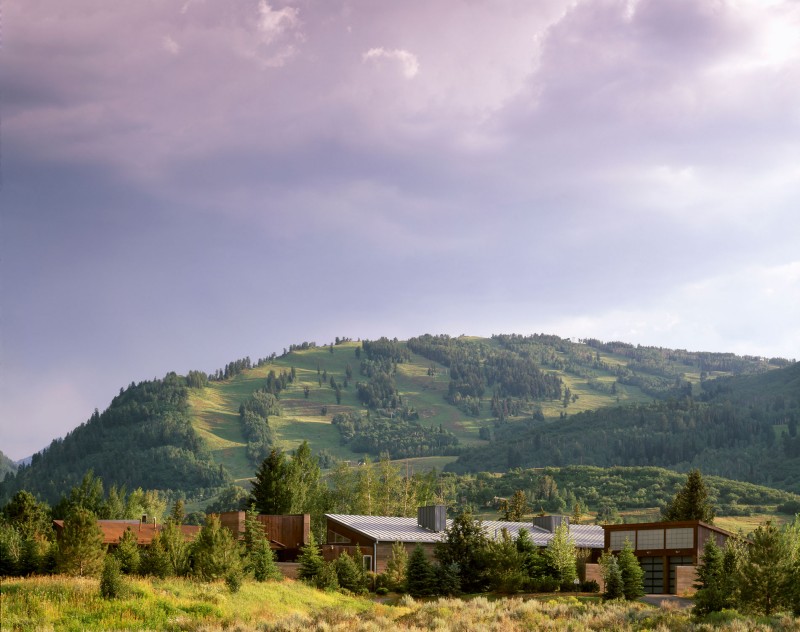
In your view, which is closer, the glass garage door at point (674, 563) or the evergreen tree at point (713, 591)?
the evergreen tree at point (713, 591)

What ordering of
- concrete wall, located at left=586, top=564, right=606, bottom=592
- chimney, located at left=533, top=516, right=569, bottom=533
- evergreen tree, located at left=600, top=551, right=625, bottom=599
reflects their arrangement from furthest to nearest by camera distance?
chimney, located at left=533, top=516, right=569, bottom=533 → concrete wall, located at left=586, top=564, right=606, bottom=592 → evergreen tree, located at left=600, top=551, right=625, bottom=599

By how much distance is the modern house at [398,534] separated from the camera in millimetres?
72750

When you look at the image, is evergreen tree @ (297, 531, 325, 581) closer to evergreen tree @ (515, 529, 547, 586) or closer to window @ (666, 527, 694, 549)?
evergreen tree @ (515, 529, 547, 586)

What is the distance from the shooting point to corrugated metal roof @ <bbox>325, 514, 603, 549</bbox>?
74500 mm

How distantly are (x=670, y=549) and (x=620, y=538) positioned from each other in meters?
4.93

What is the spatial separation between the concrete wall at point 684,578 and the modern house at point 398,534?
1298cm

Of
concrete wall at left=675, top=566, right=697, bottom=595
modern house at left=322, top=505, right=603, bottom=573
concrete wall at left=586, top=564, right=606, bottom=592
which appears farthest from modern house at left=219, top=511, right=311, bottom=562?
concrete wall at left=675, top=566, right=697, bottom=595

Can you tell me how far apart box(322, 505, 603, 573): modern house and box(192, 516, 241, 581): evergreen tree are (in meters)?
19.7

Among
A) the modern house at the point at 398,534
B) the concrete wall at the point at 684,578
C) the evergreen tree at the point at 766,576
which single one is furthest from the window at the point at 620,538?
the evergreen tree at the point at 766,576

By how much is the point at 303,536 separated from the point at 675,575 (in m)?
30.0

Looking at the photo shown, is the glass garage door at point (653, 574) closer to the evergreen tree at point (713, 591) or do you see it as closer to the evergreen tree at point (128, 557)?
the evergreen tree at point (713, 591)

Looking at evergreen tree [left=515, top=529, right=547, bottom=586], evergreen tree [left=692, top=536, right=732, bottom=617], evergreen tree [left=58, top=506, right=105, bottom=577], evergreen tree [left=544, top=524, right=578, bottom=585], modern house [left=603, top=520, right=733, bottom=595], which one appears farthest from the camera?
modern house [left=603, top=520, right=733, bottom=595]

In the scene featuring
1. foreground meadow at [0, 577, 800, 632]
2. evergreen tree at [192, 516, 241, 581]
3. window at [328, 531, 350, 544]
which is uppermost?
evergreen tree at [192, 516, 241, 581]

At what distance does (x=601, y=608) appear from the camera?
48.5 meters
